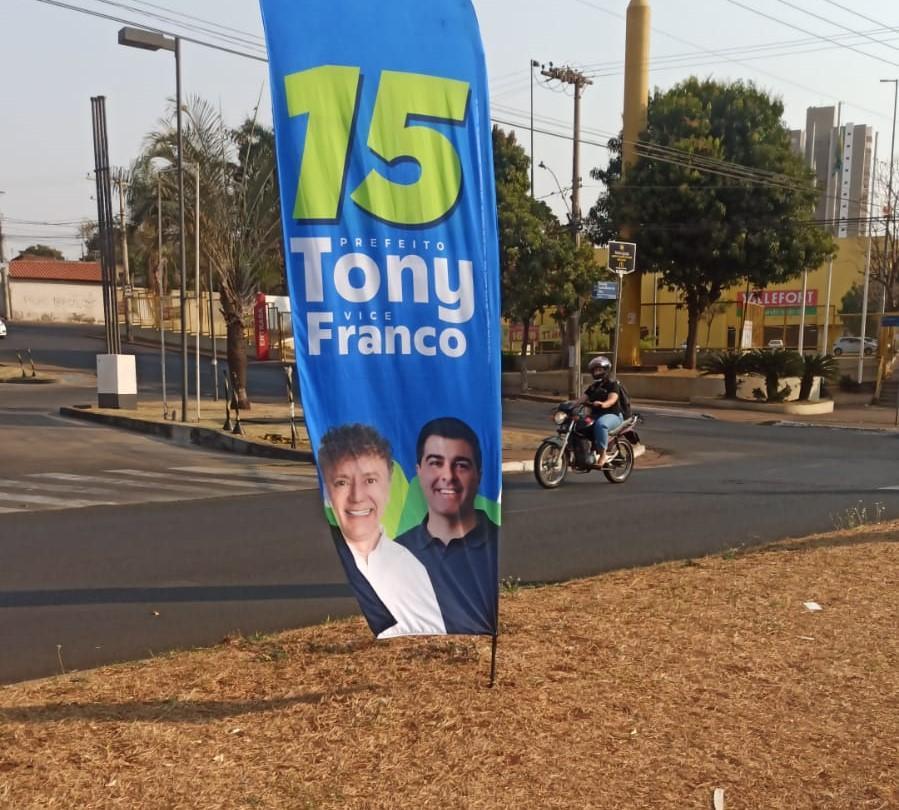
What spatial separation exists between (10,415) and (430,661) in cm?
2138

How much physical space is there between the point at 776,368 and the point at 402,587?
90.0 ft

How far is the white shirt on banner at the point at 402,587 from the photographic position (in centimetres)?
423

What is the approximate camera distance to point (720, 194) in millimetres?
32969

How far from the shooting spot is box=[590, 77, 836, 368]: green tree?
108ft

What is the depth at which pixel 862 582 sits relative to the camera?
6430 mm

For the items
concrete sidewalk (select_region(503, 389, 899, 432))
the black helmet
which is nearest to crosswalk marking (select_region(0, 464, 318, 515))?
the black helmet

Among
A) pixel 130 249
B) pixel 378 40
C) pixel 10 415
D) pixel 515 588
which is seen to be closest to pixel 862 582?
pixel 515 588

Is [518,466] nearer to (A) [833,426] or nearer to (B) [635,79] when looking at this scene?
(A) [833,426]

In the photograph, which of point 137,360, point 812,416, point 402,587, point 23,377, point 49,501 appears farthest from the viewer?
point 137,360

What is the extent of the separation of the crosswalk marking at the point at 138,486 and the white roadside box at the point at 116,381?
9.61 metres

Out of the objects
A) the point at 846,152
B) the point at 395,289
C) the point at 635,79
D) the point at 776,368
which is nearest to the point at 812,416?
the point at 776,368

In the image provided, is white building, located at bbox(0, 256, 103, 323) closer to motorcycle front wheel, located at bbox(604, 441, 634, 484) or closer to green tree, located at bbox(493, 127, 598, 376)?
green tree, located at bbox(493, 127, 598, 376)

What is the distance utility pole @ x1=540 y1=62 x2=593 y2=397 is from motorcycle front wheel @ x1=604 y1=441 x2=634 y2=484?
1399 cm

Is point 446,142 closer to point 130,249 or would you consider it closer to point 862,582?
point 862,582
